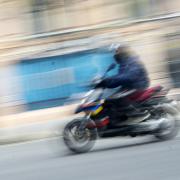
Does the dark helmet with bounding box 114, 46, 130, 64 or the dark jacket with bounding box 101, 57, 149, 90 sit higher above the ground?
the dark helmet with bounding box 114, 46, 130, 64

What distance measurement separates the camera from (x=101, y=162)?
8.66 metres

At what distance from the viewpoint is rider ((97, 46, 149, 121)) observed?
9.55 metres

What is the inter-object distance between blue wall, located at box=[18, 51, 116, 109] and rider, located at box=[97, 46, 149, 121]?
5.47m

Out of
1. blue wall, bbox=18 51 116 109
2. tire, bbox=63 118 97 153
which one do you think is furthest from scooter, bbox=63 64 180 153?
blue wall, bbox=18 51 116 109

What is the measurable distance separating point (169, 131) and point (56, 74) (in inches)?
232

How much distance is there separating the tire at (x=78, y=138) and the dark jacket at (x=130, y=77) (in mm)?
651

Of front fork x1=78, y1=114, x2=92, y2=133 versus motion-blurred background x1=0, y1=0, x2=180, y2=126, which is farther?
motion-blurred background x1=0, y1=0, x2=180, y2=126

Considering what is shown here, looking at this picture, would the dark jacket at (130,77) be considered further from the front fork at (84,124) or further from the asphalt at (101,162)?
the asphalt at (101,162)

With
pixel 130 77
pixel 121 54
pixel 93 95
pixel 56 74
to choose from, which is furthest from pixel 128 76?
pixel 56 74

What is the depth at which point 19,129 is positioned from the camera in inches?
541

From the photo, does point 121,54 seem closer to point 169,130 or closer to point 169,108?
point 169,108

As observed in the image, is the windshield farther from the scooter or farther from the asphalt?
the asphalt

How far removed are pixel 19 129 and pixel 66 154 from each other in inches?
162

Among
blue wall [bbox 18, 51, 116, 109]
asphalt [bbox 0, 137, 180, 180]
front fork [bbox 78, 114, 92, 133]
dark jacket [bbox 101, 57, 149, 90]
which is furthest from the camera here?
blue wall [bbox 18, 51, 116, 109]
